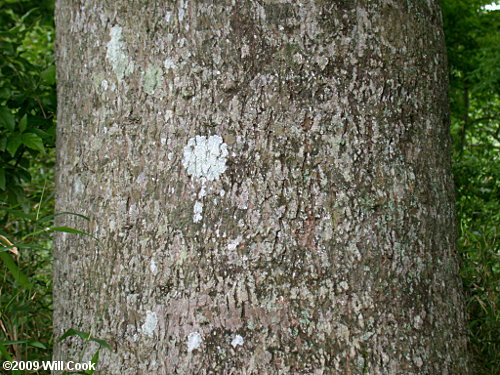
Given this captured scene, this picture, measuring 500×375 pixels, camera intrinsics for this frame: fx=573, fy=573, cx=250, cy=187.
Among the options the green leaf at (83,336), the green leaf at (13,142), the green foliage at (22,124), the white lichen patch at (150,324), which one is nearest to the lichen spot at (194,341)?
the white lichen patch at (150,324)

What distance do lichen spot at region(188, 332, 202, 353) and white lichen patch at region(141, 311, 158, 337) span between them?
0.11 metres

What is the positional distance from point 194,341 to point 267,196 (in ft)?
1.34

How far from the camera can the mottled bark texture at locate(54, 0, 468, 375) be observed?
56.4 inches

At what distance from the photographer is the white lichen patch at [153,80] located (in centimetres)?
153

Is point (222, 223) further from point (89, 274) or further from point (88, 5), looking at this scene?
point (88, 5)

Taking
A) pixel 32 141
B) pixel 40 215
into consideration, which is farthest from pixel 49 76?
pixel 40 215

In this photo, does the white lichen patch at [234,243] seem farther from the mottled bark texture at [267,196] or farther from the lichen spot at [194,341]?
the lichen spot at [194,341]

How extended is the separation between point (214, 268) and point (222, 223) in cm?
11

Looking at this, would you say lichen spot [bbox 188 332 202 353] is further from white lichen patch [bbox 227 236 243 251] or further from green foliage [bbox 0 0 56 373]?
green foliage [bbox 0 0 56 373]

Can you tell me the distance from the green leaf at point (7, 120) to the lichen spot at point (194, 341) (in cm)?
143

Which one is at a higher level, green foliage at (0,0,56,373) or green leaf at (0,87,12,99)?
green leaf at (0,87,12,99)

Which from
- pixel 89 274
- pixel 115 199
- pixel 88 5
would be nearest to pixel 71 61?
pixel 88 5

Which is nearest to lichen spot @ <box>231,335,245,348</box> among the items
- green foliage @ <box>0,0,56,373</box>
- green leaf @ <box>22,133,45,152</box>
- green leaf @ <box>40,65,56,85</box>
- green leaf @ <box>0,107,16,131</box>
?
green foliage @ <box>0,0,56,373</box>

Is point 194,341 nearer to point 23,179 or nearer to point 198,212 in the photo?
point 198,212
